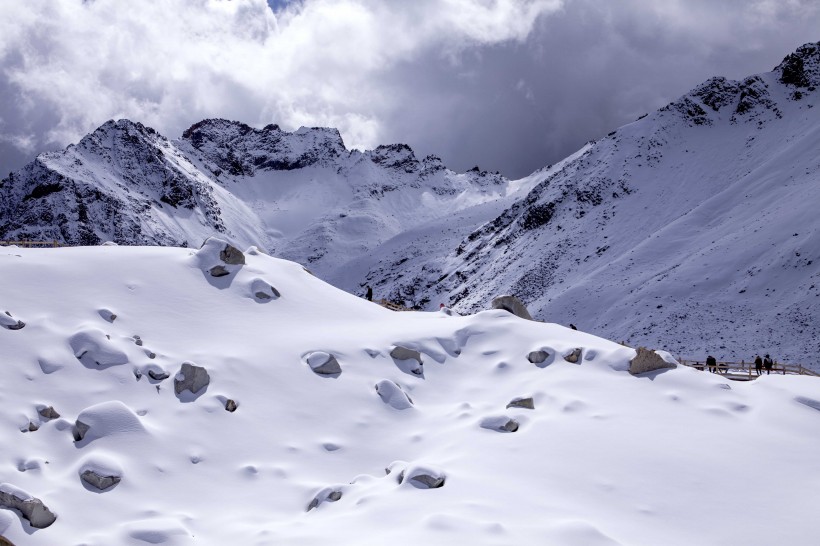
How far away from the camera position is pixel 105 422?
14969 millimetres

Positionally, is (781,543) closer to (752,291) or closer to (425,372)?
(425,372)

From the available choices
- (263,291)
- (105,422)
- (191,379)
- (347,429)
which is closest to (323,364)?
(347,429)

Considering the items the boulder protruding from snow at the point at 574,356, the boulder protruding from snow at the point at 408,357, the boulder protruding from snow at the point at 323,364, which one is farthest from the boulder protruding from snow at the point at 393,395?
the boulder protruding from snow at the point at 574,356

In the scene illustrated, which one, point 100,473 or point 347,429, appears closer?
point 100,473

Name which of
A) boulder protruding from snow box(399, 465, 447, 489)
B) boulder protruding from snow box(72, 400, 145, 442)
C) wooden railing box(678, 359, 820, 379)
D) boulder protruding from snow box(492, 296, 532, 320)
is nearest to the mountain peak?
wooden railing box(678, 359, 820, 379)

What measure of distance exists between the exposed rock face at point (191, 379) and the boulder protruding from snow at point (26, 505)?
5189mm

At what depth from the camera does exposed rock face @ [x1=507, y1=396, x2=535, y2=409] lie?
691 inches

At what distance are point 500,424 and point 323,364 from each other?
5.62 metres

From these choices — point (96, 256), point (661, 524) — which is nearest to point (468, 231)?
point (96, 256)

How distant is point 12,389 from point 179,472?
15.7ft

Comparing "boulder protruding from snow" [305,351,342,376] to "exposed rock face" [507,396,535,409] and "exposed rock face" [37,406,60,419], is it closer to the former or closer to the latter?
"exposed rock face" [507,396,535,409]

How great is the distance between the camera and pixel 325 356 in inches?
759

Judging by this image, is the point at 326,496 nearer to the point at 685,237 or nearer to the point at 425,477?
the point at 425,477

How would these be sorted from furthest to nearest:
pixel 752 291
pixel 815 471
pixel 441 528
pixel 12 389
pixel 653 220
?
pixel 653 220
pixel 752 291
pixel 12 389
pixel 815 471
pixel 441 528
